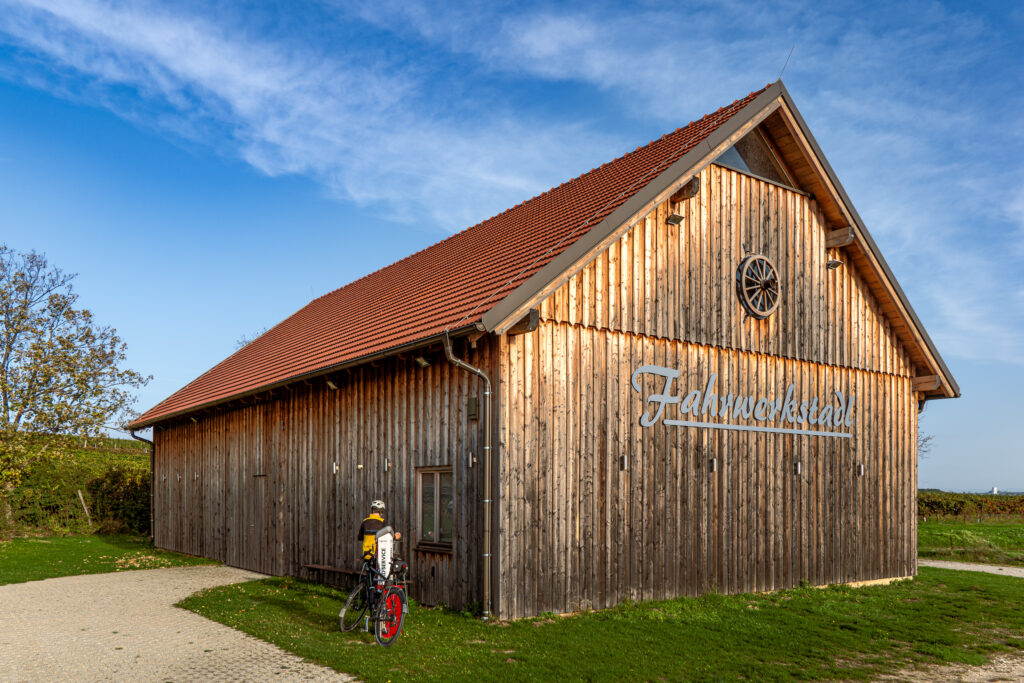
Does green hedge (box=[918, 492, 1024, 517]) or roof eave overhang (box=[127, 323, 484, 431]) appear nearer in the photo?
roof eave overhang (box=[127, 323, 484, 431])

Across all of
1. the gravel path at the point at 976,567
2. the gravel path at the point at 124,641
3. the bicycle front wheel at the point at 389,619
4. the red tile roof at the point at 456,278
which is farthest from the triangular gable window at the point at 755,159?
the gravel path at the point at 976,567

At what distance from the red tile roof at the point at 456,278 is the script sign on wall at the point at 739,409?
2.53 meters

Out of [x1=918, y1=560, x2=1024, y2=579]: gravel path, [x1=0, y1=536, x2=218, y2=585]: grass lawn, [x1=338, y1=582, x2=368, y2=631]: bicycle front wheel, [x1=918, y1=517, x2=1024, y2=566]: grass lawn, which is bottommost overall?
[x1=918, y1=517, x2=1024, y2=566]: grass lawn

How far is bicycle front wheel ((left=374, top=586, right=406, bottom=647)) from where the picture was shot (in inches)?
369

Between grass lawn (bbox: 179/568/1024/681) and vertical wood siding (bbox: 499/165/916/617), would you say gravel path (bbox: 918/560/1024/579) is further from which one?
grass lawn (bbox: 179/568/1024/681)

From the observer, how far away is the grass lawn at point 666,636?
8695 millimetres

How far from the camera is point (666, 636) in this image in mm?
10281

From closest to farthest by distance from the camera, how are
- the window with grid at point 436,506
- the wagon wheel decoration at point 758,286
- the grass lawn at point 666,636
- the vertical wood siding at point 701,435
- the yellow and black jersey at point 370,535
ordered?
1. the grass lawn at point 666,636
2. the yellow and black jersey at point 370,535
3. the vertical wood siding at point 701,435
4. the window with grid at point 436,506
5. the wagon wheel decoration at point 758,286

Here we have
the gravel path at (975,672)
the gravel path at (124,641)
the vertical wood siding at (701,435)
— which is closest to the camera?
the gravel path at (124,641)

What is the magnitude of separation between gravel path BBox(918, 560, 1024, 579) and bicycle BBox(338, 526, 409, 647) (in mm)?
14509

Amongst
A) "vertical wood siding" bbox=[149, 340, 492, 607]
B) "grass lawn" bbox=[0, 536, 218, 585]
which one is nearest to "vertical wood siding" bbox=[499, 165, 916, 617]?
"vertical wood siding" bbox=[149, 340, 492, 607]

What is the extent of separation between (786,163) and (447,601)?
9.52 meters

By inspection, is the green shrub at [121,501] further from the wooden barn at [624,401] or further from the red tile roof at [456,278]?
the wooden barn at [624,401]

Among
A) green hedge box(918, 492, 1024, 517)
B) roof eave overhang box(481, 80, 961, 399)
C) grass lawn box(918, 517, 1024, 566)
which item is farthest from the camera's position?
green hedge box(918, 492, 1024, 517)
